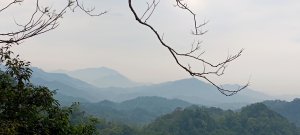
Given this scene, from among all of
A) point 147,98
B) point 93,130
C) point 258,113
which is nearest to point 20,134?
point 93,130

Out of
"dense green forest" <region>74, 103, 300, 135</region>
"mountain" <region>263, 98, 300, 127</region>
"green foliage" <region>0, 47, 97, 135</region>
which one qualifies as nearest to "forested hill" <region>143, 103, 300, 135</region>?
"dense green forest" <region>74, 103, 300, 135</region>

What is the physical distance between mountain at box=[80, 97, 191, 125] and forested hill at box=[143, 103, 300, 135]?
34.1 meters

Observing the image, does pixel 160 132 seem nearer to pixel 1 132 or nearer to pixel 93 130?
pixel 93 130

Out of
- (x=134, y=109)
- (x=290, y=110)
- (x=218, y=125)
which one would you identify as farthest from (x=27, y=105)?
(x=134, y=109)

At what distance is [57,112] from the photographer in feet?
31.2

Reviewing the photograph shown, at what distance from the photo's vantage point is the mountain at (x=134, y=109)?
118 m

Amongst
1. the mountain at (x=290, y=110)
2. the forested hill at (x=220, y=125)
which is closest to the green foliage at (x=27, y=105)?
the forested hill at (x=220, y=125)

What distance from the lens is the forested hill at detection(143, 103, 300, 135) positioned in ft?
228

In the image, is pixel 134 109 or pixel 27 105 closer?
pixel 27 105

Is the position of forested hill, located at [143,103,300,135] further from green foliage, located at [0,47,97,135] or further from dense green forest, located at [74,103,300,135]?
green foliage, located at [0,47,97,135]

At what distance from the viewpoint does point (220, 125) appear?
7225 cm

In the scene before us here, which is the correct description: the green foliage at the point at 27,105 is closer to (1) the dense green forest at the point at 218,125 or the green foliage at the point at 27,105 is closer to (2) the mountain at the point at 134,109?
(1) the dense green forest at the point at 218,125

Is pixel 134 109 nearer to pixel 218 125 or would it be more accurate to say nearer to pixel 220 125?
pixel 220 125

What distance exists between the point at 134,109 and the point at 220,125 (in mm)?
71029
